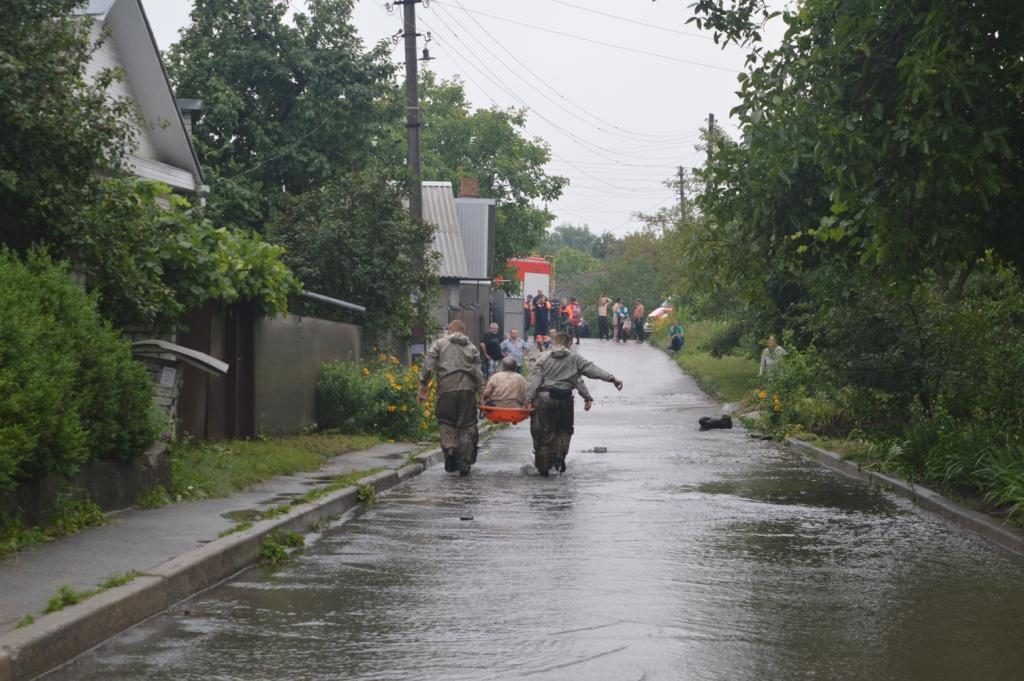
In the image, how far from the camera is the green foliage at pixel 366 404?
21.7 m

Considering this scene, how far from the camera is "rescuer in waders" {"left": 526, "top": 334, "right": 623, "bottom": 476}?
58.1 feet

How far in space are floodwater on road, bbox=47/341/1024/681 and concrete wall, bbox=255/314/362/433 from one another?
4609 mm

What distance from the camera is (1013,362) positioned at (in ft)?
45.2

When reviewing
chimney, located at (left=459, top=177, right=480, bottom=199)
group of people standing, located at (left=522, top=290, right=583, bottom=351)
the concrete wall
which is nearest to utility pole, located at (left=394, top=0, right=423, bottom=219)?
the concrete wall

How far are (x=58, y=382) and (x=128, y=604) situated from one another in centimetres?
273

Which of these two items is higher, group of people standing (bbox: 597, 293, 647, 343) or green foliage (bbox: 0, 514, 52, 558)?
group of people standing (bbox: 597, 293, 647, 343)

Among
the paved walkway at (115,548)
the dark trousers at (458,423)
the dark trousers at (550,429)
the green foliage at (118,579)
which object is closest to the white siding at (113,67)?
the dark trousers at (458,423)

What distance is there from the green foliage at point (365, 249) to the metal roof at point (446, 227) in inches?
815

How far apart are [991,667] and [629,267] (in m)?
77.3

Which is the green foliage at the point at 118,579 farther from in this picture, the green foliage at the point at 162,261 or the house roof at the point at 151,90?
the house roof at the point at 151,90

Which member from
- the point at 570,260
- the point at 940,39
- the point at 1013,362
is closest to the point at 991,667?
the point at 940,39

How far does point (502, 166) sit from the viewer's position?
69375 millimetres

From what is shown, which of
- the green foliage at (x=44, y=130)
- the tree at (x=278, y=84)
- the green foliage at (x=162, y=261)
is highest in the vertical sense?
the tree at (x=278, y=84)

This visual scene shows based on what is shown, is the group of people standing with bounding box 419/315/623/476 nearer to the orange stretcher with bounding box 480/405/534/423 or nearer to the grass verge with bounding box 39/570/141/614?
the orange stretcher with bounding box 480/405/534/423
